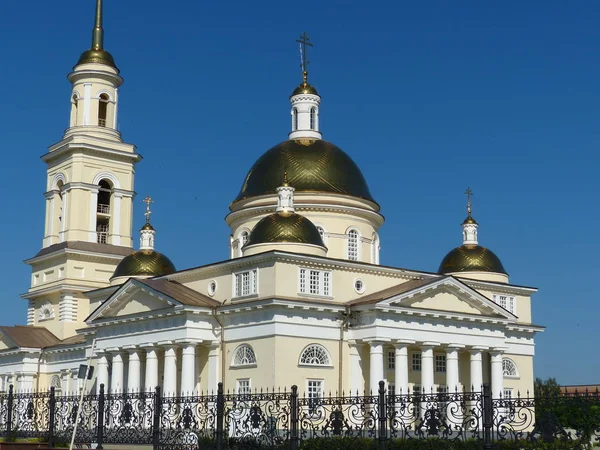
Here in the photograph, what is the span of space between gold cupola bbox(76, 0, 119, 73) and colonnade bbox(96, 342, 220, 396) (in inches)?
668

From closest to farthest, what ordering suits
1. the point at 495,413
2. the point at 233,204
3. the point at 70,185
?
the point at 495,413 → the point at 233,204 → the point at 70,185

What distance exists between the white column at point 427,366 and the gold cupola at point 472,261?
7.79 m

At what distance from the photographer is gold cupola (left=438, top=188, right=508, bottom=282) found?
41625mm

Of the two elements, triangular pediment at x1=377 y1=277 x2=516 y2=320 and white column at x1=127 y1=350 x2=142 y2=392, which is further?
white column at x1=127 y1=350 x2=142 y2=392

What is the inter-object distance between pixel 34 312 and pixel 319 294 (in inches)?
824

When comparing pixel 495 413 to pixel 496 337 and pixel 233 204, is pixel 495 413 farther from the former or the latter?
pixel 233 204

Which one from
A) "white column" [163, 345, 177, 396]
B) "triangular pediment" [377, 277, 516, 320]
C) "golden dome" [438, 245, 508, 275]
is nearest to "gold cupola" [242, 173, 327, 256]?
"triangular pediment" [377, 277, 516, 320]

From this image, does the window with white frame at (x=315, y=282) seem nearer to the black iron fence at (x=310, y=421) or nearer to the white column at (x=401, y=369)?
the white column at (x=401, y=369)

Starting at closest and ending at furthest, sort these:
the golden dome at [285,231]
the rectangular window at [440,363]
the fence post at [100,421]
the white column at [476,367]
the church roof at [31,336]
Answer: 1. the fence post at [100,421]
2. the golden dome at [285,231]
3. the white column at [476,367]
4. the rectangular window at [440,363]
5. the church roof at [31,336]

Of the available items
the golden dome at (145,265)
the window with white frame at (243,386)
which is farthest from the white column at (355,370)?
the golden dome at (145,265)

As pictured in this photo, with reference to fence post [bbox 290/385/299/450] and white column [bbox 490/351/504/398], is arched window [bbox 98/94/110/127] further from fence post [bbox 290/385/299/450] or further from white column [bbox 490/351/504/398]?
fence post [bbox 290/385/299/450]

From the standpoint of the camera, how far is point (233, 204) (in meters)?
40.9

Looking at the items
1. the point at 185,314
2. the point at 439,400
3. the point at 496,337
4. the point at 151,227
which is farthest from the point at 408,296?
the point at 439,400

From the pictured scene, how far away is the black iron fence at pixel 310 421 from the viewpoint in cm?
1464
